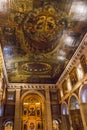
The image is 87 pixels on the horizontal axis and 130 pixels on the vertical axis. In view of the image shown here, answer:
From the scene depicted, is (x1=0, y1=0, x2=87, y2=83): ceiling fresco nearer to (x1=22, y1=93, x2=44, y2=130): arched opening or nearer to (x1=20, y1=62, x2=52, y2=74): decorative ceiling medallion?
(x1=20, y1=62, x2=52, y2=74): decorative ceiling medallion

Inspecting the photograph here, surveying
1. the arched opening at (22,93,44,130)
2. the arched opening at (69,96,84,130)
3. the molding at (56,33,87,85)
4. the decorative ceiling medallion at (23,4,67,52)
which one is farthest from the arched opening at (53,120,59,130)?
the decorative ceiling medallion at (23,4,67,52)

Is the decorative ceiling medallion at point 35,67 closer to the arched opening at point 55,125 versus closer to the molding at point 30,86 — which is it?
the molding at point 30,86

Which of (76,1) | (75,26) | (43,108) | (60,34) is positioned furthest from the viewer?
(43,108)

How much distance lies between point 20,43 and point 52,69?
5.63 meters

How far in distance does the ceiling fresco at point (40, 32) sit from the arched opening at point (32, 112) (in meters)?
4.65

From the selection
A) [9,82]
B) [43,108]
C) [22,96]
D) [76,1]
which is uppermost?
[76,1]

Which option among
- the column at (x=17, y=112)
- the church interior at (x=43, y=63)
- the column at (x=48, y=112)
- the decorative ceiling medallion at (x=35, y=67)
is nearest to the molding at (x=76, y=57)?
the church interior at (x=43, y=63)

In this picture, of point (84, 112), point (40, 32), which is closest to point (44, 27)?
point (40, 32)

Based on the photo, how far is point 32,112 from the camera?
60.4ft

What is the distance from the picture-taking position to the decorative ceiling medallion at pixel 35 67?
1537 centimetres

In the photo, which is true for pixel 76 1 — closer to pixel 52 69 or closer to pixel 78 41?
pixel 78 41

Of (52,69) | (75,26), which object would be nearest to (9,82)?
(52,69)

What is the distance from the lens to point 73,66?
14.8 m

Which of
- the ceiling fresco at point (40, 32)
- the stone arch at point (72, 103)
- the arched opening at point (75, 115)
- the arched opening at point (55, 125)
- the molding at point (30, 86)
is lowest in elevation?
the arched opening at point (55, 125)
